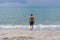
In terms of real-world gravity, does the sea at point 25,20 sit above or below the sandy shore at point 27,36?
below

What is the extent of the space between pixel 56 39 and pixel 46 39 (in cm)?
64

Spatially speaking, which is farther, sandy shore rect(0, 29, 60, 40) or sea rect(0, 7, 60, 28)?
sea rect(0, 7, 60, 28)

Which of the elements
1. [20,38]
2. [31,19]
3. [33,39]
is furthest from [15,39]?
[31,19]

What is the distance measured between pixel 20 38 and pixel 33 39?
85 centimetres

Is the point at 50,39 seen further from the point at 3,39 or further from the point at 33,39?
the point at 3,39

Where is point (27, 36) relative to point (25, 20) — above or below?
above

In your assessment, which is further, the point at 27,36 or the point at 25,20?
the point at 25,20

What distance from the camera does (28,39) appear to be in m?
11.8

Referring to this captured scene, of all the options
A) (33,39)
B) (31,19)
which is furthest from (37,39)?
(31,19)

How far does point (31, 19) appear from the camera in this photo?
58.1ft

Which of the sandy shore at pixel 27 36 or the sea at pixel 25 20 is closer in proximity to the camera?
the sandy shore at pixel 27 36

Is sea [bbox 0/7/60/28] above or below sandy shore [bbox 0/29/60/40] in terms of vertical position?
below

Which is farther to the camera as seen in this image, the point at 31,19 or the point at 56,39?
the point at 31,19

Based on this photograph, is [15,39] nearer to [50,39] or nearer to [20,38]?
[20,38]
